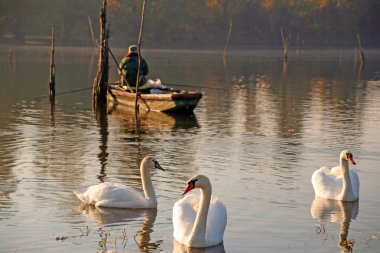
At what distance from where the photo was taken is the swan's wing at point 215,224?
13.7 m

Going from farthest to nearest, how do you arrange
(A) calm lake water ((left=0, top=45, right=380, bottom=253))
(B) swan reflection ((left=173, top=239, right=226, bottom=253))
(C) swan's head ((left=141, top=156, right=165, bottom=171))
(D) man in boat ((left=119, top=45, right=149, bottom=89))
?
1. (D) man in boat ((left=119, top=45, right=149, bottom=89))
2. (C) swan's head ((left=141, top=156, right=165, bottom=171))
3. (A) calm lake water ((left=0, top=45, right=380, bottom=253))
4. (B) swan reflection ((left=173, top=239, right=226, bottom=253))

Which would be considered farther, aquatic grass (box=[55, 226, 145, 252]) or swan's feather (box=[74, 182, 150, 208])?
swan's feather (box=[74, 182, 150, 208])

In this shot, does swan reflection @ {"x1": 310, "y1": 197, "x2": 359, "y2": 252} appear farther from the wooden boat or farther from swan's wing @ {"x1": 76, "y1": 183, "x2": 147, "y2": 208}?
the wooden boat

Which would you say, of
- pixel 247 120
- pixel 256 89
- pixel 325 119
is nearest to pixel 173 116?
pixel 247 120

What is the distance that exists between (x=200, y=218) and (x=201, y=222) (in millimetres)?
75

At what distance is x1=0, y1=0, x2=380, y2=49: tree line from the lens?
359ft

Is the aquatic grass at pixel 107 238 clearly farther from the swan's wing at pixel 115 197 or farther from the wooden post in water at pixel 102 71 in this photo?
the wooden post in water at pixel 102 71

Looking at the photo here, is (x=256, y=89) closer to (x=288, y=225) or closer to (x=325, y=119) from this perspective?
(x=325, y=119)

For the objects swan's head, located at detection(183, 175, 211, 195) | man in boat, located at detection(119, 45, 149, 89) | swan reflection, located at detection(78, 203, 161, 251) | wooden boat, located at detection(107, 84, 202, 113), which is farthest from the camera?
man in boat, located at detection(119, 45, 149, 89)

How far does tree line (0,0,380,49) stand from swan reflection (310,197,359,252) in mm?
90458

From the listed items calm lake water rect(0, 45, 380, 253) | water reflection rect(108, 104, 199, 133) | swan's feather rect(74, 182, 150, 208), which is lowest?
water reflection rect(108, 104, 199, 133)

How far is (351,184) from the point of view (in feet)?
56.4

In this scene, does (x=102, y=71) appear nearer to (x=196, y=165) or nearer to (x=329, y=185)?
(x=196, y=165)

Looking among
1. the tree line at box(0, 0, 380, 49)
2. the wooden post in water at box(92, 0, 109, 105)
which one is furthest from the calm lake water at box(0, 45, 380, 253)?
the tree line at box(0, 0, 380, 49)
